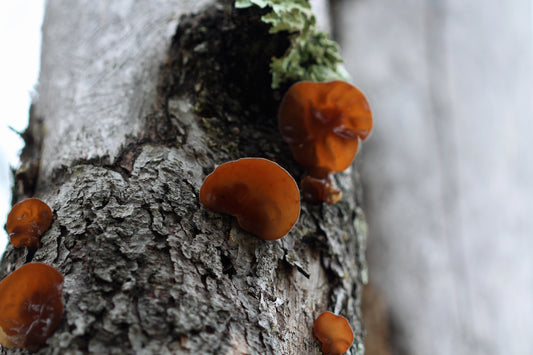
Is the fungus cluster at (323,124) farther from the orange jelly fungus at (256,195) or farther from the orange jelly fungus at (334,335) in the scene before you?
the orange jelly fungus at (334,335)

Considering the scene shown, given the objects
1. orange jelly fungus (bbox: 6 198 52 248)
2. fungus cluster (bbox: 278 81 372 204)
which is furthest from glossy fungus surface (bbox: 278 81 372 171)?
orange jelly fungus (bbox: 6 198 52 248)

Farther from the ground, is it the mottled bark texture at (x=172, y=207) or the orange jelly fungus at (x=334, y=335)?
the mottled bark texture at (x=172, y=207)

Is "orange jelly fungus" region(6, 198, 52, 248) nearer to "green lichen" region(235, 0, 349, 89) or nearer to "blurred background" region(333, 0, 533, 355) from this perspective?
"green lichen" region(235, 0, 349, 89)

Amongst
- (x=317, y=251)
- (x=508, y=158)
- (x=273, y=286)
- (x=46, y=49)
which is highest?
(x=46, y=49)

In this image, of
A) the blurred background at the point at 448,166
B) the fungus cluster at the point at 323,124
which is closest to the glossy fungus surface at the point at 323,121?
the fungus cluster at the point at 323,124

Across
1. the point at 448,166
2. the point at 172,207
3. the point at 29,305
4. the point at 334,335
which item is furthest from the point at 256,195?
the point at 448,166

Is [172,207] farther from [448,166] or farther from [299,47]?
[448,166]

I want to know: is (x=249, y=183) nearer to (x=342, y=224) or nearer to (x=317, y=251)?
(x=317, y=251)

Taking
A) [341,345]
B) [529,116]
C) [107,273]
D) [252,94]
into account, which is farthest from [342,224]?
[529,116]
